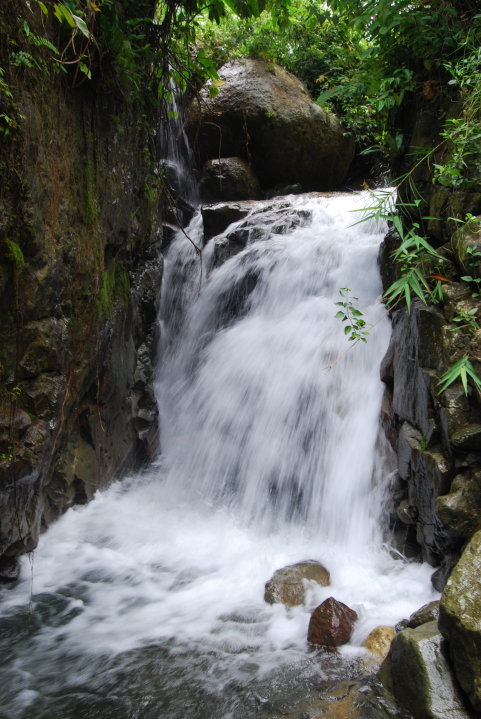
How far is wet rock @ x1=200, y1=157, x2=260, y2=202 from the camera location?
8.87 metres

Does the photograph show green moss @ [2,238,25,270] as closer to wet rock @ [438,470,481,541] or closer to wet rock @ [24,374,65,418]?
wet rock @ [24,374,65,418]

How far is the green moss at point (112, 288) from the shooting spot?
4.70m

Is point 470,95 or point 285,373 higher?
point 470,95

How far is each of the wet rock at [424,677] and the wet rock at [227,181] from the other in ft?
25.7

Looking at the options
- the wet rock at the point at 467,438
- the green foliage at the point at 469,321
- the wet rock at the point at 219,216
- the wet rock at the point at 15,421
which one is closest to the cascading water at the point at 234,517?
the wet rock at the point at 219,216

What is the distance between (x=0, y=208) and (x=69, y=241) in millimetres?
824

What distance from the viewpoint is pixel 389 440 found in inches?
174

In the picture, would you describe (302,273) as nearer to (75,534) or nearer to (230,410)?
(230,410)

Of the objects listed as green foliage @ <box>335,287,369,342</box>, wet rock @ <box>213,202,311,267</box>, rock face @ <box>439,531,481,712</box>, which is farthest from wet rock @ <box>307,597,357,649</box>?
wet rock @ <box>213,202,311,267</box>

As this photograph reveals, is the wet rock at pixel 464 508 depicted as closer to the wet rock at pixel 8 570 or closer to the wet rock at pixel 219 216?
the wet rock at pixel 8 570

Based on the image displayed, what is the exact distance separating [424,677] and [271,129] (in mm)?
8629

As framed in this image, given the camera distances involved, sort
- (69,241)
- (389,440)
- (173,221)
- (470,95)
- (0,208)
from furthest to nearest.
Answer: (173,221) → (389,440) → (69,241) → (470,95) → (0,208)

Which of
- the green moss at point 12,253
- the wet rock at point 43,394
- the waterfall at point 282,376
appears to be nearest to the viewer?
the green moss at point 12,253

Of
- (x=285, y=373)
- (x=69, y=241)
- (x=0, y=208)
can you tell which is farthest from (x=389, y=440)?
(x=0, y=208)
